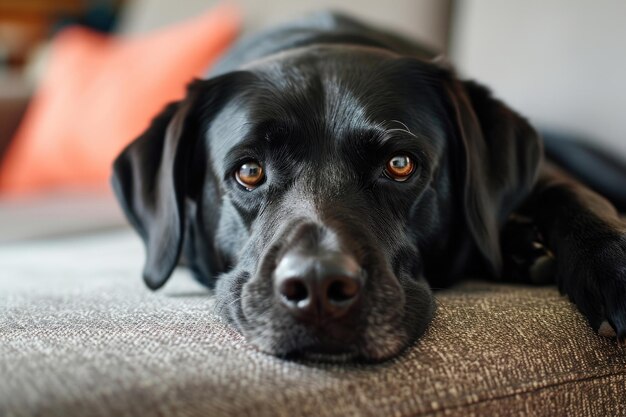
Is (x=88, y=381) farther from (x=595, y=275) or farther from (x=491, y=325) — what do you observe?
(x=595, y=275)

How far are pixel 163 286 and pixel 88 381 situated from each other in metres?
0.63

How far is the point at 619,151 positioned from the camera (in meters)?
1.51

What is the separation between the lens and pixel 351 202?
106 centimetres

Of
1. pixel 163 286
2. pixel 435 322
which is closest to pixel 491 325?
pixel 435 322

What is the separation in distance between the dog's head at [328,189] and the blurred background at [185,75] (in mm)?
446

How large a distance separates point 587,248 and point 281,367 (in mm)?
526

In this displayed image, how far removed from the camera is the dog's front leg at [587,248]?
37.1 inches

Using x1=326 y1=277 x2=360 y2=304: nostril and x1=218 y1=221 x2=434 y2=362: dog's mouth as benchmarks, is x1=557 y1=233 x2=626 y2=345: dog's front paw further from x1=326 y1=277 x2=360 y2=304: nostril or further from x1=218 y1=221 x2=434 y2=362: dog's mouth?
x1=326 y1=277 x2=360 y2=304: nostril

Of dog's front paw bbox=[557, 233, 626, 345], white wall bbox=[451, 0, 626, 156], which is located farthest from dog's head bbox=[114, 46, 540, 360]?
white wall bbox=[451, 0, 626, 156]

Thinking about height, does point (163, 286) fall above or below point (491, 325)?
below

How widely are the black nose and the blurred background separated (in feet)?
3.07

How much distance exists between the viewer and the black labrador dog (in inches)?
35.0

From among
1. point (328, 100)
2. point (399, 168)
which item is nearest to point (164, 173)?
point (328, 100)

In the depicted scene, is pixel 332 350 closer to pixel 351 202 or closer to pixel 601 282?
pixel 351 202
